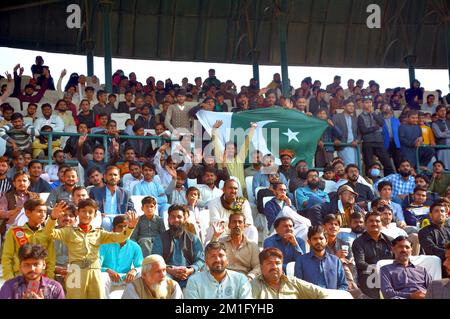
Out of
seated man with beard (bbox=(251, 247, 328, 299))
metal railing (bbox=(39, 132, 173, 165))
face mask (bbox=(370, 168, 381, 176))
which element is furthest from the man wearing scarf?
face mask (bbox=(370, 168, 381, 176))

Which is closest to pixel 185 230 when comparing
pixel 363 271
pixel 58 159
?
pixel 363 271

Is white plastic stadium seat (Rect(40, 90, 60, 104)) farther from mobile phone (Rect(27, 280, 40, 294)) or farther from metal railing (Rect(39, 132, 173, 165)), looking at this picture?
mobile phone (Rect(27, 280, 40, 294))

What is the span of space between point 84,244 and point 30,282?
1.05 m

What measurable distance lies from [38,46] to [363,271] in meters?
13.8

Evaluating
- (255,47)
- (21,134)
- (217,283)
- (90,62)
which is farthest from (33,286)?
(255,47)

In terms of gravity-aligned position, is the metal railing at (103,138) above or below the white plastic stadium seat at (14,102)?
below

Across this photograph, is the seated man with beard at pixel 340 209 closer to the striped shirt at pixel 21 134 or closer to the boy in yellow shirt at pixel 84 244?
the boy in yellow shirt at pixel 84 244

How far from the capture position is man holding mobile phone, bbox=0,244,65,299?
719cm

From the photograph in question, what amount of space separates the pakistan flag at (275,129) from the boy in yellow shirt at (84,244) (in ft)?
19.8

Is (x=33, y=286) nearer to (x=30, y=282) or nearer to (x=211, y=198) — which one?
(x=30, y=282)

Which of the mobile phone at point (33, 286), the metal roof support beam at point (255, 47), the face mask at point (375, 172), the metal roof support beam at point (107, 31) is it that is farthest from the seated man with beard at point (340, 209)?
the metal roof support beam at point (255, 47)

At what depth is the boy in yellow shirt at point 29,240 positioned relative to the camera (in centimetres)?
793

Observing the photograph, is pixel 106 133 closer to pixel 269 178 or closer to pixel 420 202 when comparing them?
pixel 269 178

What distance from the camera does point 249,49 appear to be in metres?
21.8
